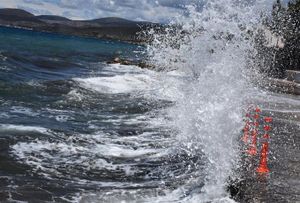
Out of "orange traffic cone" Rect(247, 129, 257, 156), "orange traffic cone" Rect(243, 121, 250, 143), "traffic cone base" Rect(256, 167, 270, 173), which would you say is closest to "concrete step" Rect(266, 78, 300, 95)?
"orange traffic cone" Rect(243, 121, 250, 143)

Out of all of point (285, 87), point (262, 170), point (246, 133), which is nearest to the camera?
point (262, 170)

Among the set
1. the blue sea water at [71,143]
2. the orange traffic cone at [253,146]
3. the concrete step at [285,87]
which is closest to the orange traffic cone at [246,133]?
the orange traffic cone at [253,146]

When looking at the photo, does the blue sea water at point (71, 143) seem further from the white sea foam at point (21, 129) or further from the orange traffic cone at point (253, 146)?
the orange traffic cone at point (253, 146)

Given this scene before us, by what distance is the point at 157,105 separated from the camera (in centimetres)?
2012

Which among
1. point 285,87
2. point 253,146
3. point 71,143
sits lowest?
point 285,87

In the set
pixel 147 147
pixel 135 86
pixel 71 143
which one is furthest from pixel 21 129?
pixel 135 86

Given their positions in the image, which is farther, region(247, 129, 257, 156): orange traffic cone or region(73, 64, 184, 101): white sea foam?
region(73, 64, 184, 101): white sea foam

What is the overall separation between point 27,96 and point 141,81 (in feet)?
39.3

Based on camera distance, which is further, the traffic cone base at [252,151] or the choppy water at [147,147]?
the traffic cone base at [252,151]

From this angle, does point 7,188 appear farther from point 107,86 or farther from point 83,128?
point 107,86

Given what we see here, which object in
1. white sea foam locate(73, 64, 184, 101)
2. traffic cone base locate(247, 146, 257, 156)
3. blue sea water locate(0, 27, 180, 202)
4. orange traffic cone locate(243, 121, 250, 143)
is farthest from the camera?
white sea foam locate(73, 64, 184, 101)

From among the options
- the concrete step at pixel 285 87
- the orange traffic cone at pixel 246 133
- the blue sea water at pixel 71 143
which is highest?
the orange traffic cone at pixel 246 133

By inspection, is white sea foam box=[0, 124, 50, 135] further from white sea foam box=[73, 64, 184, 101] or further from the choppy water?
white sea foam box=[73, 64, 184, 101]

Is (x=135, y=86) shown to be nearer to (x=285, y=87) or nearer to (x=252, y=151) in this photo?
(x=285, y=87)
